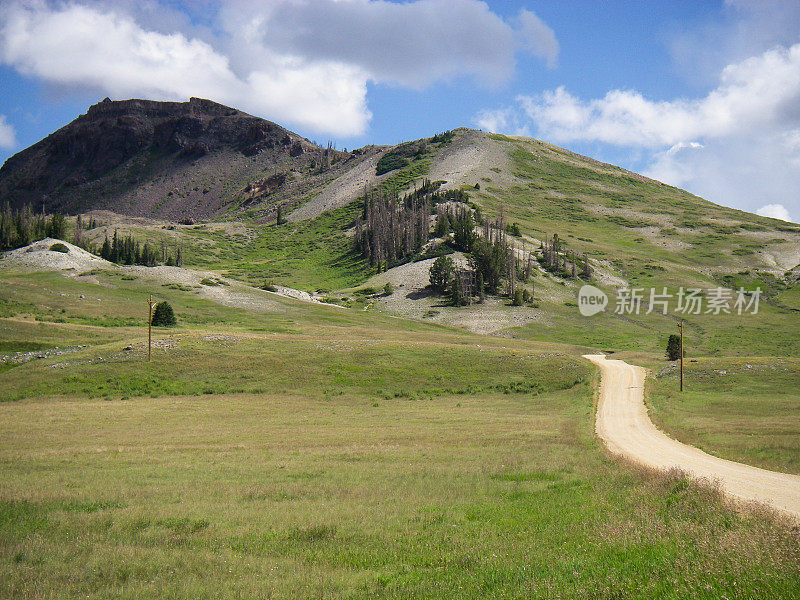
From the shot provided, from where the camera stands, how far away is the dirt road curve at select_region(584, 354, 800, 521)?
18.0 meters

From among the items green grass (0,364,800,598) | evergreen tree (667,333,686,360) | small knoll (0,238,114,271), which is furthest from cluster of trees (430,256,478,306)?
green grass (0,364,800,598)

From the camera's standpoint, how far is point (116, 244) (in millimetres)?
171875

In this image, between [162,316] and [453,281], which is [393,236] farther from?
[162,316]

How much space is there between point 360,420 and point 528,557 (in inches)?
1061

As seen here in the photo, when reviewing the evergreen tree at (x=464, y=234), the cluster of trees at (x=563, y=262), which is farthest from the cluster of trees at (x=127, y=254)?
the cluster of trees at (x=563, y=262)

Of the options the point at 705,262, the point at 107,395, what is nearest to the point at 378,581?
the point at 107,395

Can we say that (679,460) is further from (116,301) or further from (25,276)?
(25,276)

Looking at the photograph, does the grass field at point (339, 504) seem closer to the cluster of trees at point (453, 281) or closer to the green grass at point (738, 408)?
the green grass at point (738, 408)

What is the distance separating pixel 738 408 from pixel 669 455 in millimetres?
19371

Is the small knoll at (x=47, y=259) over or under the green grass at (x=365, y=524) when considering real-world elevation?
over

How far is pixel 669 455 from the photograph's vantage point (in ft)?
85.0

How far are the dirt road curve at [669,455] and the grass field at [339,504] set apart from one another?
5.79ft

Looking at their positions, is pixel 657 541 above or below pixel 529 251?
below

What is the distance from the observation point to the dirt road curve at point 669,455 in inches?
711
